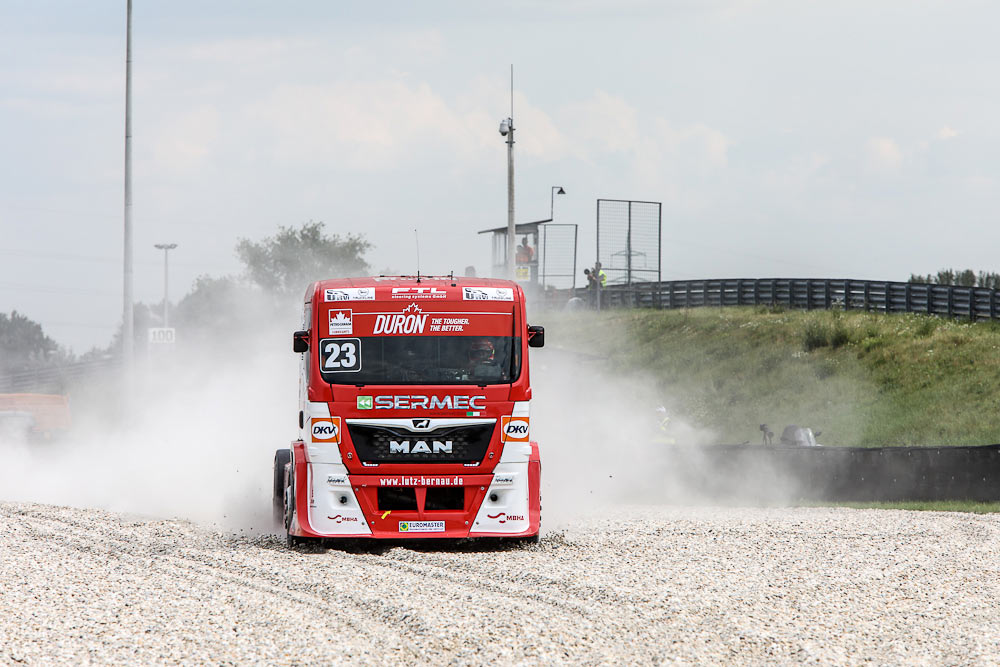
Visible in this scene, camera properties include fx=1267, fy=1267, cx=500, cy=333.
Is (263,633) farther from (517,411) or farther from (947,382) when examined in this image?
(947,382)

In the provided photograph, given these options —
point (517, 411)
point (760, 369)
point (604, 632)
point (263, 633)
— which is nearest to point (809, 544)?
point (517, 411)

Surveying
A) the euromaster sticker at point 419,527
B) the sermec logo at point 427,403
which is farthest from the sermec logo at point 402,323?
the euromaster sticker at point 419,527

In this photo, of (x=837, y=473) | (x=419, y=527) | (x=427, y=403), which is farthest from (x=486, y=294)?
(x=837, y=473)

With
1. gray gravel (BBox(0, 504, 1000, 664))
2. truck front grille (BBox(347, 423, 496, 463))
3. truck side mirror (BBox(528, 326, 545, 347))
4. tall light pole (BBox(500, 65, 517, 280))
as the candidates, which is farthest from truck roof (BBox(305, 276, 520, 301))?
tall light pole (BBox(500, 65, 517, 280))

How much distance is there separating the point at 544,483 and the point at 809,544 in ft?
23.2

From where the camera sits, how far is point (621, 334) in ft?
151

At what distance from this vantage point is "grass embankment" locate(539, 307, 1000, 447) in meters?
30.0

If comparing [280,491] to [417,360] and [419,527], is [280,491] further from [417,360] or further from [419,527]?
[417,360]

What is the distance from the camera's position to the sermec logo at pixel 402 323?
43.7ft

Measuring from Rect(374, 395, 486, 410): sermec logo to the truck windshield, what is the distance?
0.59 ft

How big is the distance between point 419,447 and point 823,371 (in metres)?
24.7

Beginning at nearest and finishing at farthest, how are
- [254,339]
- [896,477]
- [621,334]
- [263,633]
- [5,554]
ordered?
1. [263,633]
2. [5,554]
3. [896,477]
4. [254,339]
5. [621,334]

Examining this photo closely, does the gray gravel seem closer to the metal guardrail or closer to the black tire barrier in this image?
the black tire barrier

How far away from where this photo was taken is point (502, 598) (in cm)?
1009
